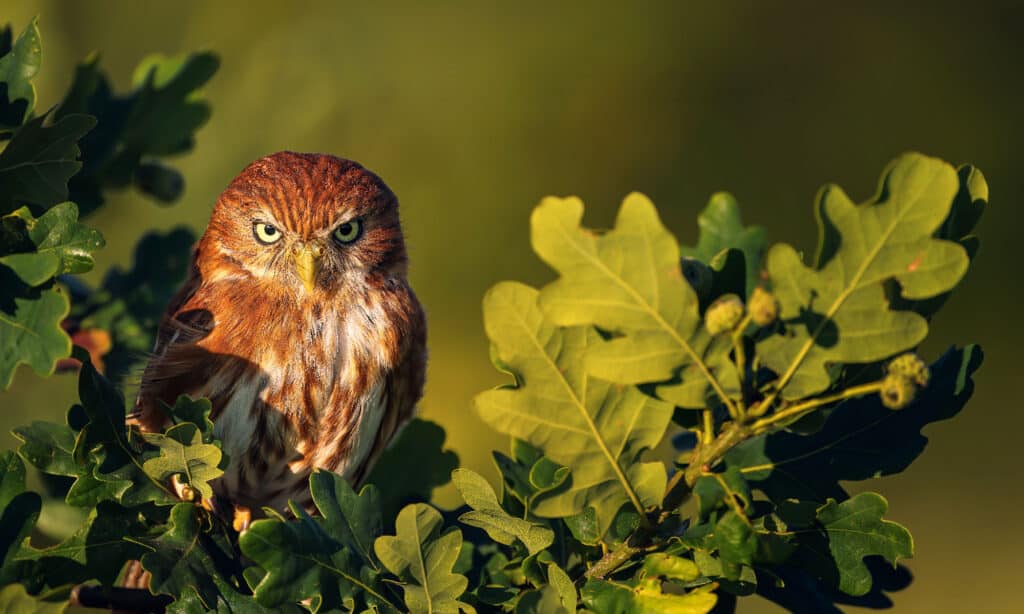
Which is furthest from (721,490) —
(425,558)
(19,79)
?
(19,79)

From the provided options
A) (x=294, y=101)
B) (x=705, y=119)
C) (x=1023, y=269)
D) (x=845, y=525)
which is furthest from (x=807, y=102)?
(x=845, y=525)

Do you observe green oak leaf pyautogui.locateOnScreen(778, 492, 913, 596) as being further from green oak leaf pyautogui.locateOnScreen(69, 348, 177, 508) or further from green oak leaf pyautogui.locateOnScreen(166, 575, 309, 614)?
green oak leaf pyautogui.locateOnScreen(69, 348, 177, 508)

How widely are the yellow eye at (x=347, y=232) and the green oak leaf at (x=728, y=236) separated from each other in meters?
1.08

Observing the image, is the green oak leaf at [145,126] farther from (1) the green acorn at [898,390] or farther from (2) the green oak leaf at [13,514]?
(1) the green acorn at [898,390]

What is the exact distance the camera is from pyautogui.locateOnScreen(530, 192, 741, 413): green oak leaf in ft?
4.62

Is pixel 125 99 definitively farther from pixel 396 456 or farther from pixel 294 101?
pixel 294 101

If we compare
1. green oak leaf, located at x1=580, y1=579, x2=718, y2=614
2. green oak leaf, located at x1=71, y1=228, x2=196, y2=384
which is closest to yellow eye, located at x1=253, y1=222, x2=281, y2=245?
green oak leaf, located at x1=71, y1=228, x2=196, y2=384

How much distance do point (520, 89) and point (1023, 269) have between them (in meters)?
1.98

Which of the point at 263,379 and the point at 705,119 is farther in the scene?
the point at 705,119

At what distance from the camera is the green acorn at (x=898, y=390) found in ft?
4.40

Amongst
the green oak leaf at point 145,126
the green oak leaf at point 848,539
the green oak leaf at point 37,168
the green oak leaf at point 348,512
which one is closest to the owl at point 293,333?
the green oak leaf at point 145,126

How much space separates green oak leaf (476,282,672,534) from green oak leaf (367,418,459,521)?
75 centimetres

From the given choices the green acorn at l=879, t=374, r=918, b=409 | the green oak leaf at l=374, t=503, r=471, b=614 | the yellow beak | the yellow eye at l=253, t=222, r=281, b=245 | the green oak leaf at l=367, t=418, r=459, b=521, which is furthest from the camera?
the yellow eye at l=253, t=222, r=281, b=245

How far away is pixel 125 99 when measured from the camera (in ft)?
8.69
